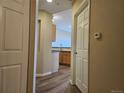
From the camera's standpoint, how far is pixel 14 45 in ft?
6.63

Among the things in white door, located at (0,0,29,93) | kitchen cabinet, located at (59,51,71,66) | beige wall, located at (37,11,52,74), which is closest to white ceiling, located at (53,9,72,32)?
beige wall, located at (37,11,52,74)

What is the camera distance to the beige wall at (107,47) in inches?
68.2

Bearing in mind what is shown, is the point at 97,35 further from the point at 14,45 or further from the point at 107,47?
the point at 14,45

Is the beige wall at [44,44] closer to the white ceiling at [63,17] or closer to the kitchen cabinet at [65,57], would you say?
the white ceiling at [63,17]

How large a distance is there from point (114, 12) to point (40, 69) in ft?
12.7

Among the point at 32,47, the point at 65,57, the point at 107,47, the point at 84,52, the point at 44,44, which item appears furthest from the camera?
the point at 65,57

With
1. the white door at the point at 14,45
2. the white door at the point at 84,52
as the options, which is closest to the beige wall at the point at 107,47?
the white door at the point at 84,52

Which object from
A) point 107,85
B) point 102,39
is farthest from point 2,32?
point 107,85

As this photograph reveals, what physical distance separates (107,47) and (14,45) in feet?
4.49

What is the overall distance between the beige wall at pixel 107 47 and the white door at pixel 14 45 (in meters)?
1.16

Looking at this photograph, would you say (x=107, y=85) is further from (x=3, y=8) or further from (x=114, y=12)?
(x=3, y=8)

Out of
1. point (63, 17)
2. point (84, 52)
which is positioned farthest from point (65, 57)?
point (84, 52)

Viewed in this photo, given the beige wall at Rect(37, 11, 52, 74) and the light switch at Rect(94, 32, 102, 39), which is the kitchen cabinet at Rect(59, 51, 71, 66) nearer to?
the beige wall at Rect(37, 11, 52, 74)

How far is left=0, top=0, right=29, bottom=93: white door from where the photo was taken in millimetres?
1838
